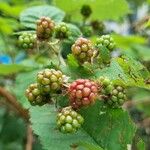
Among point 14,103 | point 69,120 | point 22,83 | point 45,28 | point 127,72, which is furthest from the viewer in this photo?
point 14,103

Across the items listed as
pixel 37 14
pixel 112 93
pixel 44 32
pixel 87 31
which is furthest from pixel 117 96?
pixel 87 31

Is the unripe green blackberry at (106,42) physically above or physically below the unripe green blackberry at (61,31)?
below

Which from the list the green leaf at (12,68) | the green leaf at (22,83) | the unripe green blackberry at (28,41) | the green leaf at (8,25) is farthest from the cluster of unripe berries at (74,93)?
the green leaf at (8,25)

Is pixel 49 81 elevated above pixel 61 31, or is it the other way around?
pixel 61 31

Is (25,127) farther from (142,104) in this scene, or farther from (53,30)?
(53,30)

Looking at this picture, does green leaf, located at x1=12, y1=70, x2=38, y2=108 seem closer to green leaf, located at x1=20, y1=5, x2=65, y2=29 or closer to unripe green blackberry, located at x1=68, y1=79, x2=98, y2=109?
green leaf, located at x1=20, y1=5, x2=65, y2=29

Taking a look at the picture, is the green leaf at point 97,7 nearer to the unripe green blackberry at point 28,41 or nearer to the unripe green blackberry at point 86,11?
the unripe green blackberry at point 86,11

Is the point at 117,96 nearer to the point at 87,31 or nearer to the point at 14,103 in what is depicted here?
the point at 87,31
